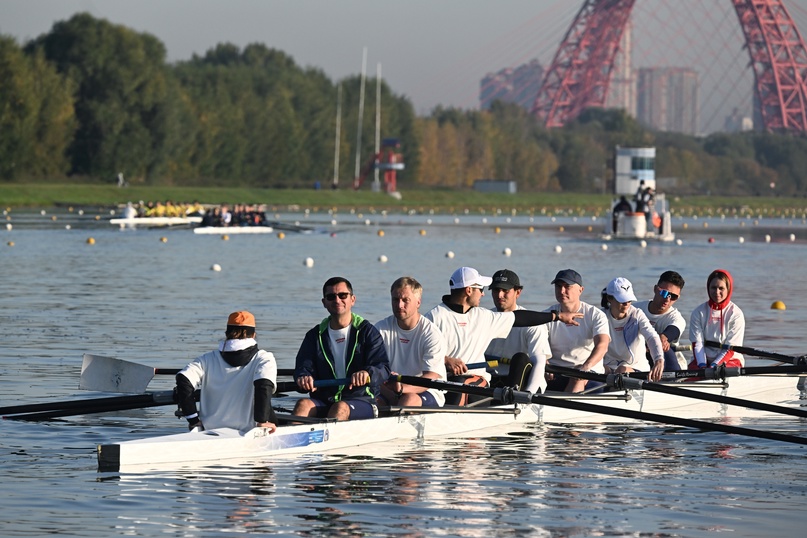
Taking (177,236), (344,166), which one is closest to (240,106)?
(344,166)

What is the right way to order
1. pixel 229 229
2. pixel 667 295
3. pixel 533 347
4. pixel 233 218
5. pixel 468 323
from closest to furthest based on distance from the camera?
pixel 468 323 < pixel 533 347 < pixel 667 295 < pixel 229 229 < pixel 233 218

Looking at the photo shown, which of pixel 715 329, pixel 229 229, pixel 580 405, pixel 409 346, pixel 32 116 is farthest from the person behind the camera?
pixel 32 116

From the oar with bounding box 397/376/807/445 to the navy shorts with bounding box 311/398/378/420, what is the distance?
374 millimetres

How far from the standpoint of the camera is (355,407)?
43.0ft

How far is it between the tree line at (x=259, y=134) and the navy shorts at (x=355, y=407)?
7644cm

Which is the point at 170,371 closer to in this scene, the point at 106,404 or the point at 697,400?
the point at 106,404

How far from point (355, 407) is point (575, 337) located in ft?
10.1

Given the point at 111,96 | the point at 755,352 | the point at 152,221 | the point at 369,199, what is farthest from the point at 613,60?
the point at 755,352

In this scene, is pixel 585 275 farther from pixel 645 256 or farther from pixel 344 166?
pixel 344 166

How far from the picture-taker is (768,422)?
52.7 ft

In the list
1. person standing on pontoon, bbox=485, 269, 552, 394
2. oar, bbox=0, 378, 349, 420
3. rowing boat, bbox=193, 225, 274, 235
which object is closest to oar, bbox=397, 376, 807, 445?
person standing on pontoon, bbox=485, 269, 552, 394

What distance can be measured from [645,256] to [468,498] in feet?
136

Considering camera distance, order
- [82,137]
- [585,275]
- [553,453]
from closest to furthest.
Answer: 1. [553,453]
2. [585,275]
3. [82,137]

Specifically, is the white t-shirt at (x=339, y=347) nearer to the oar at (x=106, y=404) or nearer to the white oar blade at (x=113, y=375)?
the oar at (x=106, y=404)
